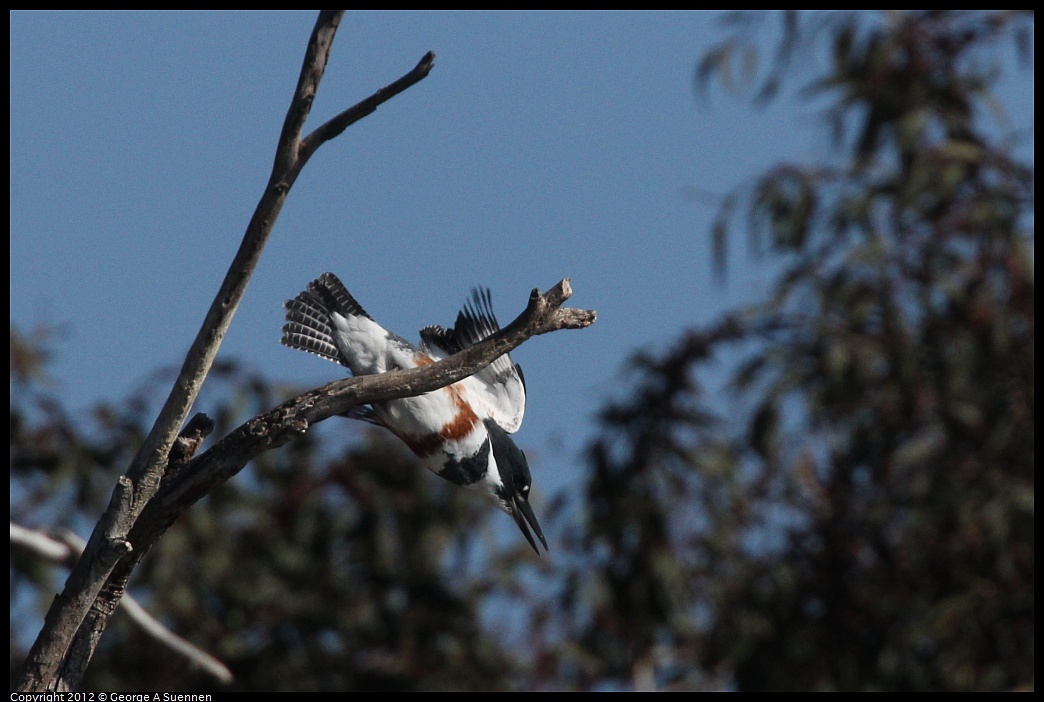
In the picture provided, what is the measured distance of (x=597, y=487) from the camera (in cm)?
634

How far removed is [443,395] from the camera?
11.7 feet

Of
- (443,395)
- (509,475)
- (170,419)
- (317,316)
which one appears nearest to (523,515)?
(509,475)

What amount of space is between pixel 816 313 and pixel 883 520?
104 centimetres

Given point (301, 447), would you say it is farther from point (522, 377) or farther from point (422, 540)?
point (522, 377)

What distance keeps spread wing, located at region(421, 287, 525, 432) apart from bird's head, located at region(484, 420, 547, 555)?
0.07m

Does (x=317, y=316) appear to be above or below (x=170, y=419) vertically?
above

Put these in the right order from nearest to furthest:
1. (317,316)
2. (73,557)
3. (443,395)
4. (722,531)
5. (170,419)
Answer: (170,419)
(443,395)
(73,557)
(317,316)
(722,531)

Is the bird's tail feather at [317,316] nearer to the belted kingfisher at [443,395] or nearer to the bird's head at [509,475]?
the belted kingfisher at [443,395]

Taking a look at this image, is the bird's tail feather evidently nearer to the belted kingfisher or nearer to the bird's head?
the belted kingfisher

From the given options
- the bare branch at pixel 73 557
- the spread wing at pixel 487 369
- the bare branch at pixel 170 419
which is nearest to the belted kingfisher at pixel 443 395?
the spread wing at pixel 487 369

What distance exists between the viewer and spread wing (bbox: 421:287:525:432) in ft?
11.9

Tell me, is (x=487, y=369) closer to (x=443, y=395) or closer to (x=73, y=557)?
(x=443, y=395)

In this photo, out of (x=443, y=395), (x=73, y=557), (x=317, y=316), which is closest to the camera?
(x=443, y=395)

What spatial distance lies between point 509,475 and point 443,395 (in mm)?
425
